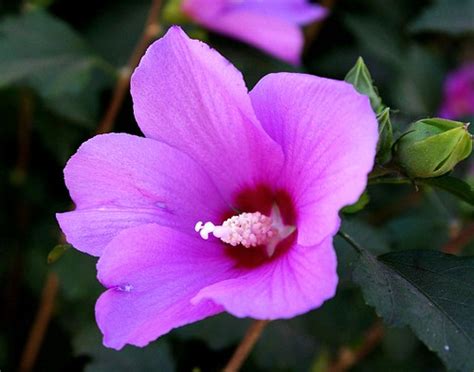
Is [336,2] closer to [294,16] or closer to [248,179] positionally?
[294,16]

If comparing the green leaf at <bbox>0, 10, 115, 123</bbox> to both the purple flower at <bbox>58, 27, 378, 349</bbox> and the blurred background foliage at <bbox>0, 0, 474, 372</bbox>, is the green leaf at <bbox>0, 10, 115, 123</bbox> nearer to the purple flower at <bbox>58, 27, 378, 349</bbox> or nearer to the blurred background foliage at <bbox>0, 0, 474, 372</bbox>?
the blurred background foliage at <bbox>0, 0, 474, 372</bbox>

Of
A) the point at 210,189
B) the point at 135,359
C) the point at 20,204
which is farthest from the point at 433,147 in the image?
the point at 20,204

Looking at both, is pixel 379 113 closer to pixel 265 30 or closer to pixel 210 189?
pixel 210 189

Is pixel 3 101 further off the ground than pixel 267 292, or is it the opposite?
pixel 267 292

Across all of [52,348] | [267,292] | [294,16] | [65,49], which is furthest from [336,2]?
[267,292]

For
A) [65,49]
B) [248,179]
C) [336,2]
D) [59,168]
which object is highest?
[248,179]

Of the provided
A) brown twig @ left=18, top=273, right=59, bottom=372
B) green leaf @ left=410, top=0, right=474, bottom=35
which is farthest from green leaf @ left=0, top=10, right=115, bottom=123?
green leaf @ left=410, top=0, right=474, bottom=35
